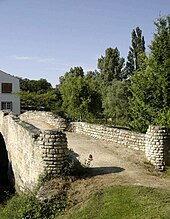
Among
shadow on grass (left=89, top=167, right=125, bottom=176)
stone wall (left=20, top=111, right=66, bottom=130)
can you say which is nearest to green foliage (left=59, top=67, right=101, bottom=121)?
stone wall (left=20, top=111, right=66, bottom=130)

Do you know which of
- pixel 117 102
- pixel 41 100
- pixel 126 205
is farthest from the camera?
pixel 41 100

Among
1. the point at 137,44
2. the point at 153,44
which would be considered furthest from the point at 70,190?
the point at 137,44

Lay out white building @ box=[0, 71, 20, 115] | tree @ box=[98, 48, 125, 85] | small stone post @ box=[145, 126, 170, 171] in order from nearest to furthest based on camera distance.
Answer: small stone post @ box=[145, 126, 170, 171]
white building @ box=[0, 71, 20, 115]
tree @ box=[98, 48, 125, 85]

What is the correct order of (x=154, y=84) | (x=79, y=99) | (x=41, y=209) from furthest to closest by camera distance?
1. (x=79, y=99)
2. (x=154, y=84)
3. (x=41, y=209)

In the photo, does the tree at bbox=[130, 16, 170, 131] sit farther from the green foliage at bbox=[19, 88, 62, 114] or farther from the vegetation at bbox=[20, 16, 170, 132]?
the green foliage at bbox=[19, 88, 62, 114]

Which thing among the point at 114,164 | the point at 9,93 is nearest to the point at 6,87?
the point at 9,93

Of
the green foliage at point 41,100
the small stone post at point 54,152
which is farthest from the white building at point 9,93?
the small stone post at point 54,152

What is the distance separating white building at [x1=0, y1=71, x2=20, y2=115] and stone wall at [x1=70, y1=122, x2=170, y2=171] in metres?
28.4

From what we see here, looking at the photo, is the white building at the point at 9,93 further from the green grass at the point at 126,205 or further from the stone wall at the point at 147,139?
the green grass at the point at 126,205

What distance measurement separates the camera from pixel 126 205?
8383 millimetres

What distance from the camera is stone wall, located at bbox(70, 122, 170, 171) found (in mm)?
12766

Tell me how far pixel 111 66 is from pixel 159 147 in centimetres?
4712

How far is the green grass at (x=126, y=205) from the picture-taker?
7855 millimetres

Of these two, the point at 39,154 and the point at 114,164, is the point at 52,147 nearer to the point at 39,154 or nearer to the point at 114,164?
the point at 39,154
